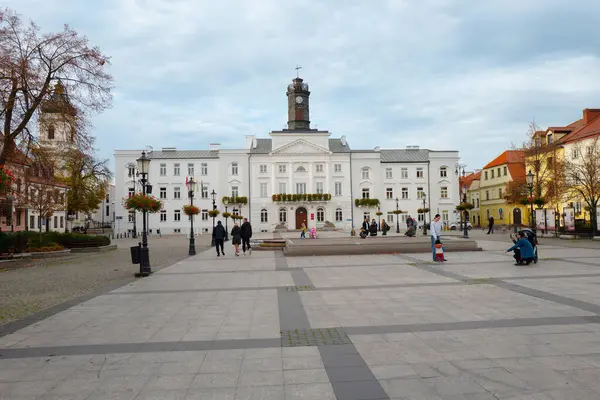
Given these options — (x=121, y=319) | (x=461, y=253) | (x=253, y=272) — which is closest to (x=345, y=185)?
(x=461, y=253)

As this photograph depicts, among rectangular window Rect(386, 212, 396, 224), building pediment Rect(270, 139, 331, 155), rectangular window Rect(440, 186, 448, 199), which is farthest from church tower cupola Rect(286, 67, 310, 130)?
rectangular window Rect(440, 186, 448, 199)

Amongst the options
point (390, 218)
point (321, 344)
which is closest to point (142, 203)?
point (321, 344)

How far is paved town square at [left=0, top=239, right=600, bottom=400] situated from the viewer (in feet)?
15.2

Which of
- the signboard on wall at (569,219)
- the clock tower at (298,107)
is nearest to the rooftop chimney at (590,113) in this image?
the signboard on wall at (569,219)

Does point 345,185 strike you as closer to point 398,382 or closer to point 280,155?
point 280,155

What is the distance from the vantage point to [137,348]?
6.24 metres

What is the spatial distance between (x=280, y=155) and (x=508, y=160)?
113 ft

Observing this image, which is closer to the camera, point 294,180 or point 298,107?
point 294,180

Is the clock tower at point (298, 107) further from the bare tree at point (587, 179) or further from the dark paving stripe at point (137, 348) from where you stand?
the dark paving stripe at point (137, 348)

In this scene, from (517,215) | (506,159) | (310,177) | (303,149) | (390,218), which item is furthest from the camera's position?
(390,218)

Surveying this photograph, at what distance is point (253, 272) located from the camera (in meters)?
15.2

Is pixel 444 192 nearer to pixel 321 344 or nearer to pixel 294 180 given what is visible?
pixel 294 180

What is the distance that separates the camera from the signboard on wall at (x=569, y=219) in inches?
1323

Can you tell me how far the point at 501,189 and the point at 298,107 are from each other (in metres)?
34.3
